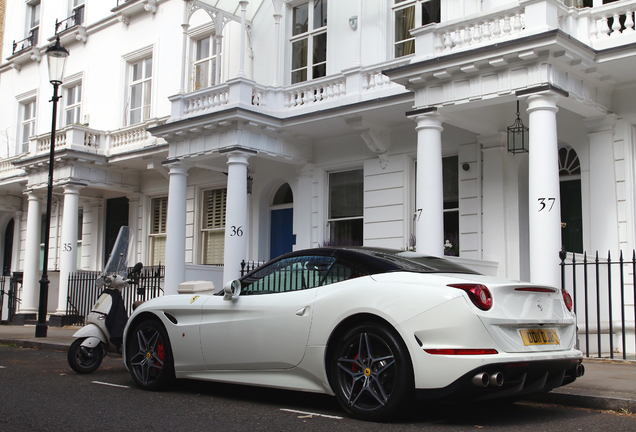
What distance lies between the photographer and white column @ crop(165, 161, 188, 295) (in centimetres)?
1559

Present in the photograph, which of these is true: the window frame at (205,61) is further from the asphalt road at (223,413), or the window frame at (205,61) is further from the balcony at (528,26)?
the asphalt road at (223,413)

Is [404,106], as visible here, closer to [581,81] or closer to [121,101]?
[581,81]

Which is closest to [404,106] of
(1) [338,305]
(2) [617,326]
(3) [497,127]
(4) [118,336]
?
(3) [497,127]

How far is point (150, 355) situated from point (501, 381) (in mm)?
3874

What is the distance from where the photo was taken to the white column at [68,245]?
1900 cm

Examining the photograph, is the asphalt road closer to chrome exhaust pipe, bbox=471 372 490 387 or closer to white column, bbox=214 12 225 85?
chrome exhaust pipe, bbox=471 372 490 387

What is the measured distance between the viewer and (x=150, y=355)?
696 cm

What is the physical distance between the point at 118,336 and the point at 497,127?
8236 mm

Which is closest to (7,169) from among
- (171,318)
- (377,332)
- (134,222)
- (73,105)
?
(73,105)

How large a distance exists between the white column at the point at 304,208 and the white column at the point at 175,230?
9.22ft

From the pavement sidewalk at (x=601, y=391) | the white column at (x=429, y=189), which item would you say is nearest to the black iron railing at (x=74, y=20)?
the white column at (x=429, y=189)

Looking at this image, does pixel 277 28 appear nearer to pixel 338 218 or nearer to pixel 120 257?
pixel 338 218

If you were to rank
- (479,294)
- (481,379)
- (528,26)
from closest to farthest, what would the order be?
(481,379)
(479,294)
(528,26)

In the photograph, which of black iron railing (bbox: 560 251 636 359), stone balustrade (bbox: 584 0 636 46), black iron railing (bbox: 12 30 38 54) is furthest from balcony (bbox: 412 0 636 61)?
black iron railing (bbox: 12 30 38 54)
